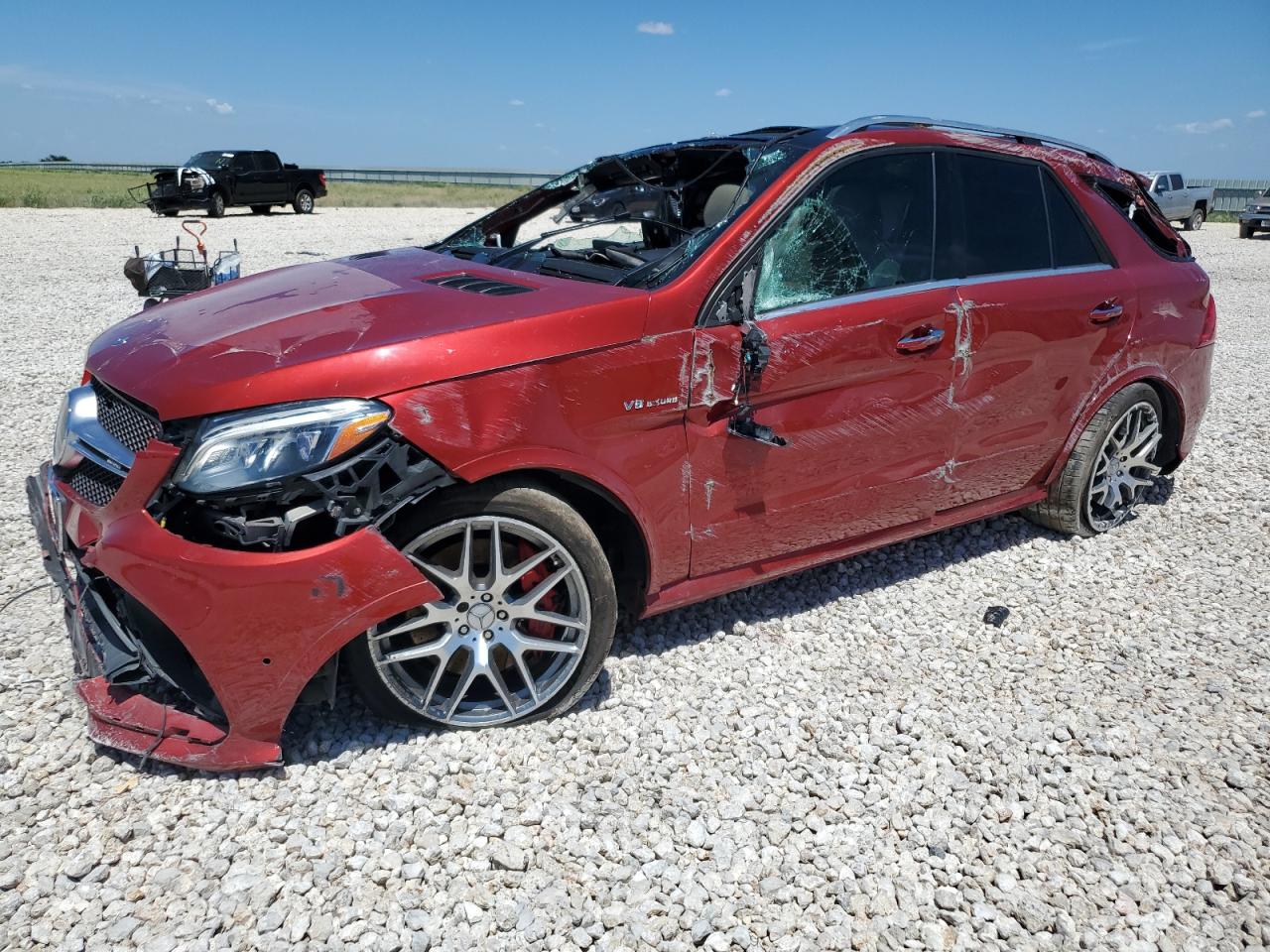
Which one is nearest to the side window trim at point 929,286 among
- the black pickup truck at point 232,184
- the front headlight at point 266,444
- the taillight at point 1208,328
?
the taillight at point 1208,328

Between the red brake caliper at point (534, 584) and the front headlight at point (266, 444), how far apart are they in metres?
0.64

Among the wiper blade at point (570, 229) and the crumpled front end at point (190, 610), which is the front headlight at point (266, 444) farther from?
the wiper blade at point (570, 229)

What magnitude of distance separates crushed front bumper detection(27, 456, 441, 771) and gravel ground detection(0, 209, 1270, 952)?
20cm

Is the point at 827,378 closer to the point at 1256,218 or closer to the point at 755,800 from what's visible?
the point at 755,800

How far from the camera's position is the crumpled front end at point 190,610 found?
2.53 meters

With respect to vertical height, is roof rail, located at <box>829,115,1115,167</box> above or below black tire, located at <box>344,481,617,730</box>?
above

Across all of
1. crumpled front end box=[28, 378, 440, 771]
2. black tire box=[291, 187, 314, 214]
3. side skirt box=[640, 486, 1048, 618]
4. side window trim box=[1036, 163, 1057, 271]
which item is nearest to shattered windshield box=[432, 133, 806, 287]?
side skirt box=[640, 486, 1048, 618]

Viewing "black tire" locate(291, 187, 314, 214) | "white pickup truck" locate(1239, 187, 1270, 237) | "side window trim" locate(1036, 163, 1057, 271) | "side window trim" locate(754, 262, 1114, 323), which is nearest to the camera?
"side window trim" locate(754, 262, 1114, 323)

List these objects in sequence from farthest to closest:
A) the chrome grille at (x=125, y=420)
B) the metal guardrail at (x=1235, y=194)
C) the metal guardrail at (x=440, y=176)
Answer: the metal guardrail at (x=440, y=176), the metal guardrail at (x=1235, y=194), the chrome grille at (x=125, y=420)

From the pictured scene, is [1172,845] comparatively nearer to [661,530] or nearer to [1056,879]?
[1056,879]

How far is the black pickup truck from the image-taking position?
2373cm

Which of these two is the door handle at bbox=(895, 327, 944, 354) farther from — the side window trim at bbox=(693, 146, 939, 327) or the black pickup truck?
the black pickup truck

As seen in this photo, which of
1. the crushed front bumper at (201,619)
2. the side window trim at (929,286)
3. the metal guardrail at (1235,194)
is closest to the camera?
the crushed front bumper at (201,619)

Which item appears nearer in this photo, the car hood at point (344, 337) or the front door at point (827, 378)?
the car hood at point (344, 337)
